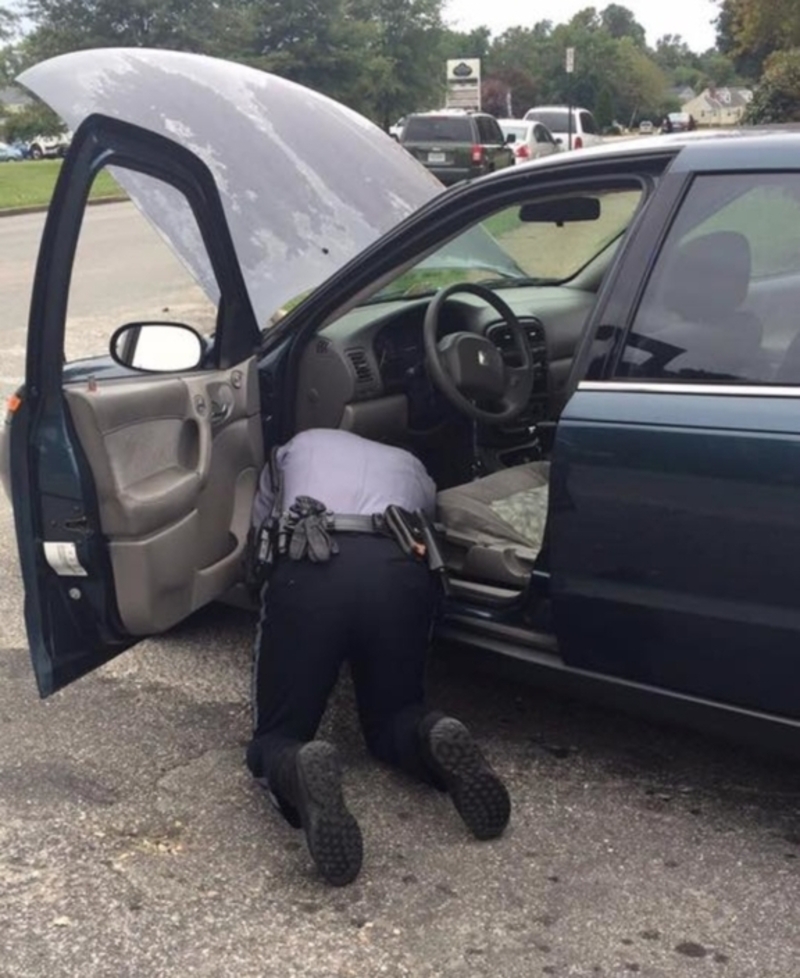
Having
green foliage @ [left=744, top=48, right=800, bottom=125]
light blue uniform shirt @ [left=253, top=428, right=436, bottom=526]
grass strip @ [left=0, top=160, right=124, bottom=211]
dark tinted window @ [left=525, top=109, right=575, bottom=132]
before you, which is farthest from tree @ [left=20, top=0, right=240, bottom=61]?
light blue uniform shirt @ [left=253, top=428, right=436, bottom=526]

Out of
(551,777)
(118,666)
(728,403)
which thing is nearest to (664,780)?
(551,777)

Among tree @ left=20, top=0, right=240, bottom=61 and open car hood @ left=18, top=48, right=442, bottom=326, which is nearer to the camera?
open car hood @ left=18, top=48, right=442, bottom=326

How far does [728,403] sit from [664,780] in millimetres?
1109

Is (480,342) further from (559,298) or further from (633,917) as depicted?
(633,917)

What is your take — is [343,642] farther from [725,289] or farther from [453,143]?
[453,143]

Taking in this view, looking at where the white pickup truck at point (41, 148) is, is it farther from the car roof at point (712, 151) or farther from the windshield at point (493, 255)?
the car roof at point (712, 151)

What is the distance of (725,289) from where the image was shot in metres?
3.13

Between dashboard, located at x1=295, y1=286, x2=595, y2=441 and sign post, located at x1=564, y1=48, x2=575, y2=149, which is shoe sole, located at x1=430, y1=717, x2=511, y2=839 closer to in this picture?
dashboard, located at x1=295, y1=286, x2=595, y2=441

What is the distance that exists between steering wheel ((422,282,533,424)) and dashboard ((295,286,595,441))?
161mm

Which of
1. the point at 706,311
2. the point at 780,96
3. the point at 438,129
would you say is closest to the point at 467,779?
the point at 706,311

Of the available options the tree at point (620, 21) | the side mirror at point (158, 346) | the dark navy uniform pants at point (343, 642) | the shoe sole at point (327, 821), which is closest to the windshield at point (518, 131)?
the side mirror at point (158, 346)

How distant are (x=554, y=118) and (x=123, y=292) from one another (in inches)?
1076

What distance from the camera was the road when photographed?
2.79 m

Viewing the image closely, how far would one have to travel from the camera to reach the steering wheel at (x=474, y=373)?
12.7 ft
